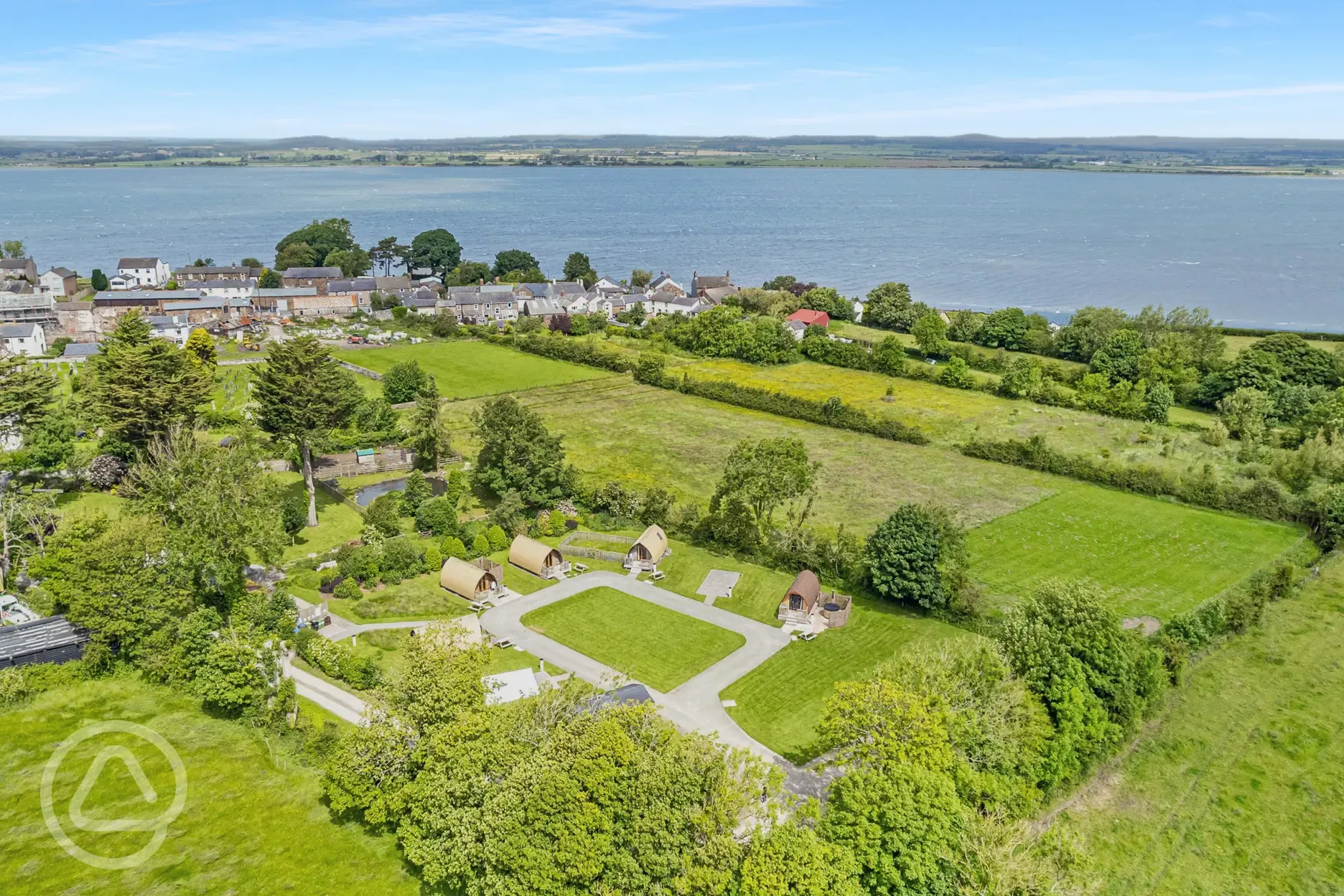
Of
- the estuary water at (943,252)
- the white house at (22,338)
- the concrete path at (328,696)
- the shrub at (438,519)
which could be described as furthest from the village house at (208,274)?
the concrete path at (328,696)

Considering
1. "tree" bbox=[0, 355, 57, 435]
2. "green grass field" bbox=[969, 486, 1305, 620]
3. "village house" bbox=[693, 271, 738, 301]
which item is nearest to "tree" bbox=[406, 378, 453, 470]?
"tree" bbox=[0, 355, 57, 435]

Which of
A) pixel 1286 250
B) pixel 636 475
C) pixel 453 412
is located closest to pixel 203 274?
pixel 453 412

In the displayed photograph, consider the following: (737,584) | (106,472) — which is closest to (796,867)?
(737,584)

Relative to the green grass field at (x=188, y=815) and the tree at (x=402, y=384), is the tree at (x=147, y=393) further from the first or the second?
the tree at (x=402, y=384)

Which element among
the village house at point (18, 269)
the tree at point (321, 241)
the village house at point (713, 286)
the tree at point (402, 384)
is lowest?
the tree at point (402, 384)

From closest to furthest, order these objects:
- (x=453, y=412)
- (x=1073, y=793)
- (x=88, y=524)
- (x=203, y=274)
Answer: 1. (x=1073, y=793)
2. (x=88, y=524)
3. (x=453, y=412)
4. (x=203, y=274)

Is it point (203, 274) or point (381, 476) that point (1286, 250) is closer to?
point (381, 476)
